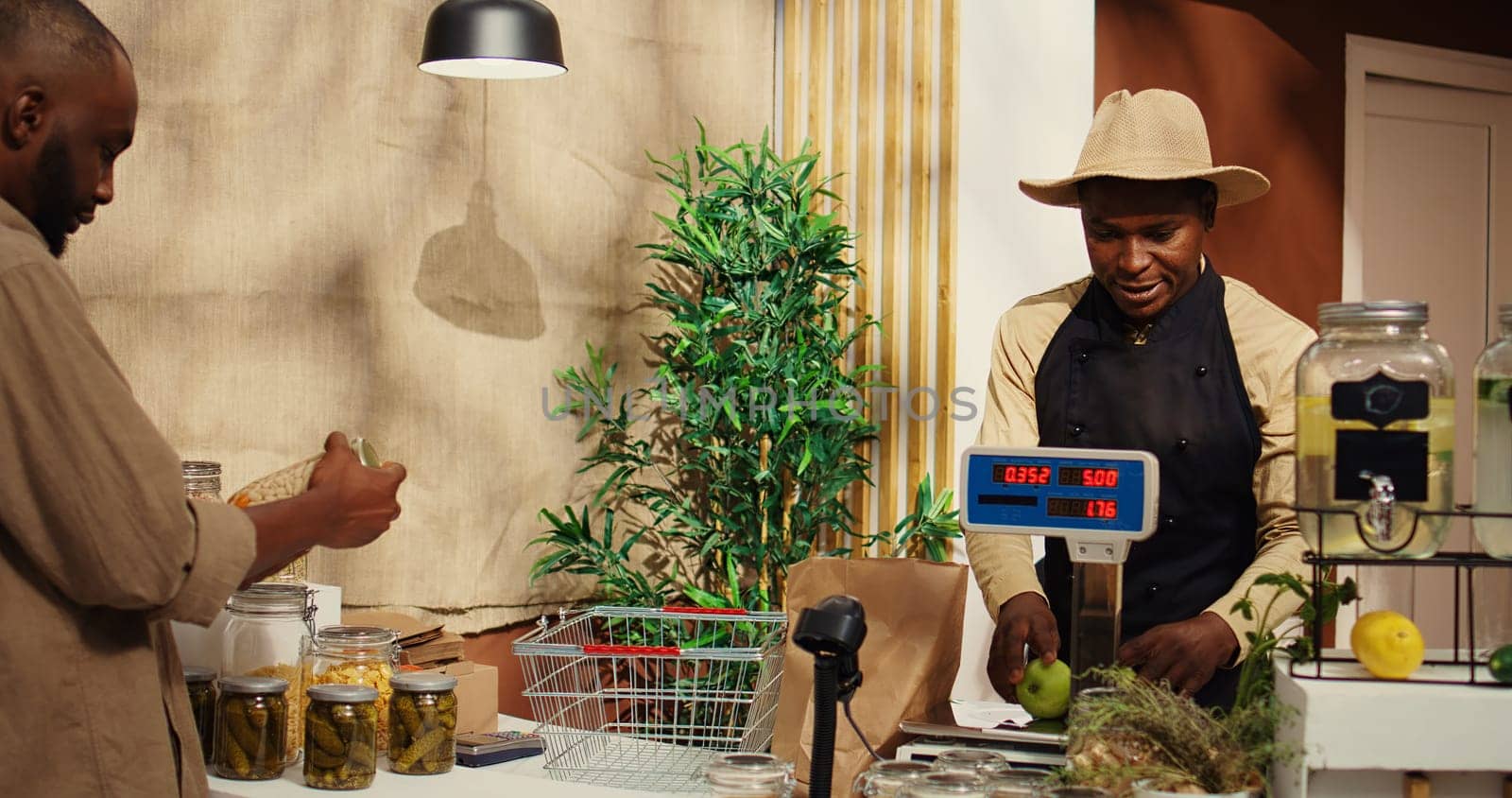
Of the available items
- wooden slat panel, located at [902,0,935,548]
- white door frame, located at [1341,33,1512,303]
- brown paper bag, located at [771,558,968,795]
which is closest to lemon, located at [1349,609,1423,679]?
brown paper bag, located at [771,558,968,795]

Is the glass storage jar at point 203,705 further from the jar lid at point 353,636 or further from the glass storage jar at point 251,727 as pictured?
the jar lid at point 353,636

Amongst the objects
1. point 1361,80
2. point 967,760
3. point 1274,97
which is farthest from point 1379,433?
point 1361,80

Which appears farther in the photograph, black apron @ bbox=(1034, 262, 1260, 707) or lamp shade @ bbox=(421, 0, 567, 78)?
lamp shade @ bbox=(421, 0, 567, 78)

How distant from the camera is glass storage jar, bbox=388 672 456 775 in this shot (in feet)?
7.02

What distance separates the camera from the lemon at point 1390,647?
1.52 m

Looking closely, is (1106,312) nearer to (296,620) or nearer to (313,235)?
(296,620)

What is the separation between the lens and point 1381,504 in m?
1.51

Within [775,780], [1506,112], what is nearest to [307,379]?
[775,780]

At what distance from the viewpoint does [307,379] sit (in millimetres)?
3789

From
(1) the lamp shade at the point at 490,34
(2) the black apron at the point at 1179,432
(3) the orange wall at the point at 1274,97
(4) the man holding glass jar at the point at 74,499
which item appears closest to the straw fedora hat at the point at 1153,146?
(2) the black apron at the point at 1179,432

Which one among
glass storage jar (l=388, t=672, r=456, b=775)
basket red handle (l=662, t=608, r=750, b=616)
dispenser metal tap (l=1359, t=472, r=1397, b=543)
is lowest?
glass storage jar (l=388, t=672, r=456, b=775)

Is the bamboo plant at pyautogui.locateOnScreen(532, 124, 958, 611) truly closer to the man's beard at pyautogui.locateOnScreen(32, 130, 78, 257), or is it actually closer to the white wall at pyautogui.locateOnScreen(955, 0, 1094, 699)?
the white wall at pyautogui.locateOnScreen(955, 0, 1094, 699)

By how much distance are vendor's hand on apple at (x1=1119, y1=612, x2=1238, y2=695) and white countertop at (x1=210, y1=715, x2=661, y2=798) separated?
71cm

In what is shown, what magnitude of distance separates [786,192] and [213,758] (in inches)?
109
